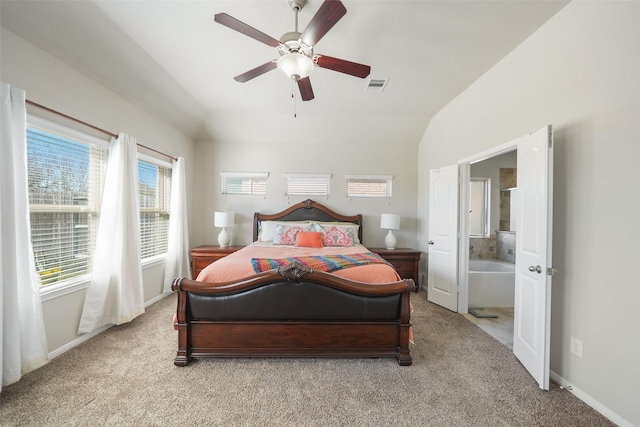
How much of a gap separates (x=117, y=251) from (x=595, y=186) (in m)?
4.14

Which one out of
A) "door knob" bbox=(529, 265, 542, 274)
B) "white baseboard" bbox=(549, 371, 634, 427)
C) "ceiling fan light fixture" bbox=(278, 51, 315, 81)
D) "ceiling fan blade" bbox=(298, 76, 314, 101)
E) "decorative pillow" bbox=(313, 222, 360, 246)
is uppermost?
"ceiling fan blade" bbox=(298, 76, 314, 101)

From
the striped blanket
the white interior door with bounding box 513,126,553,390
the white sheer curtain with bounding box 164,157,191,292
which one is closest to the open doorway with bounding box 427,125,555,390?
the white interior door with bounding box 513,126,553,390

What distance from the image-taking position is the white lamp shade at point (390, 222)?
4008 millimetres

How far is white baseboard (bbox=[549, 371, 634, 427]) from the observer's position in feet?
4.63

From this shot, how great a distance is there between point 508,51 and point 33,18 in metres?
3.93

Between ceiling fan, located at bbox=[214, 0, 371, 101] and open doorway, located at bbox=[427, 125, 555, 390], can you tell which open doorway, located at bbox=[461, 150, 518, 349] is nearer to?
open doorway, located at bbox=[427, 125, 555, 390]

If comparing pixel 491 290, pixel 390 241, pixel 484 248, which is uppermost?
pixel 390 241

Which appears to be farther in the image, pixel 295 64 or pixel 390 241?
pixel 390 241

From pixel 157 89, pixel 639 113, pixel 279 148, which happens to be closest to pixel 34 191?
pixel 157 89

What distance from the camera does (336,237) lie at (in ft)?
12.3

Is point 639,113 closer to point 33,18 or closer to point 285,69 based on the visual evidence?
point 285,69

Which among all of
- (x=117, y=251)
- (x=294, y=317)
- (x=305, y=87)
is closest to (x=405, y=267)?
(x=294, y=317)

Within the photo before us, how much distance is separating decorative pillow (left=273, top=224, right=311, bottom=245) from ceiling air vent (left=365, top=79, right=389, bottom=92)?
2229 millimetres

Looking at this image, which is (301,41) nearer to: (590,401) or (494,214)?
(590,401)
